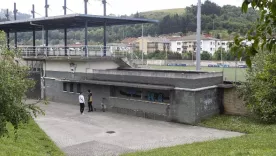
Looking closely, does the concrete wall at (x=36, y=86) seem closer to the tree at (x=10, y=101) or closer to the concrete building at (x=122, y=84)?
the concrete building at (x=122, y=84)

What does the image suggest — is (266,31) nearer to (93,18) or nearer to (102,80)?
(102,80)

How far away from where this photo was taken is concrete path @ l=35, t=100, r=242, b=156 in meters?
12.5

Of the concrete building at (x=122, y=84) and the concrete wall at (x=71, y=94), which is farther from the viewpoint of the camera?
the concrete wall at (x=71, y=94)

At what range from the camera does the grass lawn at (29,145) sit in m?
10.0

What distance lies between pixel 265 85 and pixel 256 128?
207cm

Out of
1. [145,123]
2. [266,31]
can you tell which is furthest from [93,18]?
[266,31]

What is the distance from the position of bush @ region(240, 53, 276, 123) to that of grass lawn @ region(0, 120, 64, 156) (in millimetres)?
9084

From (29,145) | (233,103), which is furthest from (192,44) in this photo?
(29,145)

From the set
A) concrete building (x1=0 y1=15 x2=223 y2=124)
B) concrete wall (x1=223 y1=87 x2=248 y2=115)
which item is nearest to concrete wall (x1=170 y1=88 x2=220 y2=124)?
concrete building (x1=0 y1=15 x2=223 y2=124)

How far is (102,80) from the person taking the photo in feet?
68.3

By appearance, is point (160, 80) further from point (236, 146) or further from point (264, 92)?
point (236, 146)

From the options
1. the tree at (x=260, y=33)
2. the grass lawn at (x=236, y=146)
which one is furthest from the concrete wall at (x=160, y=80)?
the tree at (x=260, y=33)

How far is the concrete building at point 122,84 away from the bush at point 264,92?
227cm

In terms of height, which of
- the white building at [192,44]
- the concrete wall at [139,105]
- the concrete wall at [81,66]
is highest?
the white building at [192,44]
